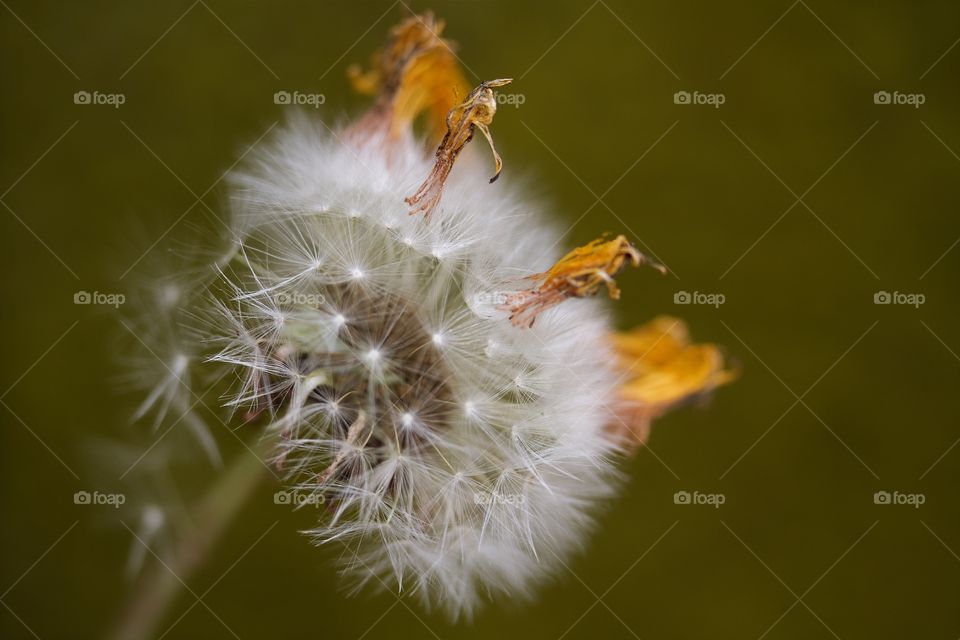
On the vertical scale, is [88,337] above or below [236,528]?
→ above

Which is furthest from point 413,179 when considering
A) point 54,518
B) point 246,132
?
point 54,518

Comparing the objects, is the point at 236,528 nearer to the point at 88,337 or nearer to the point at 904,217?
the point at 88,337
